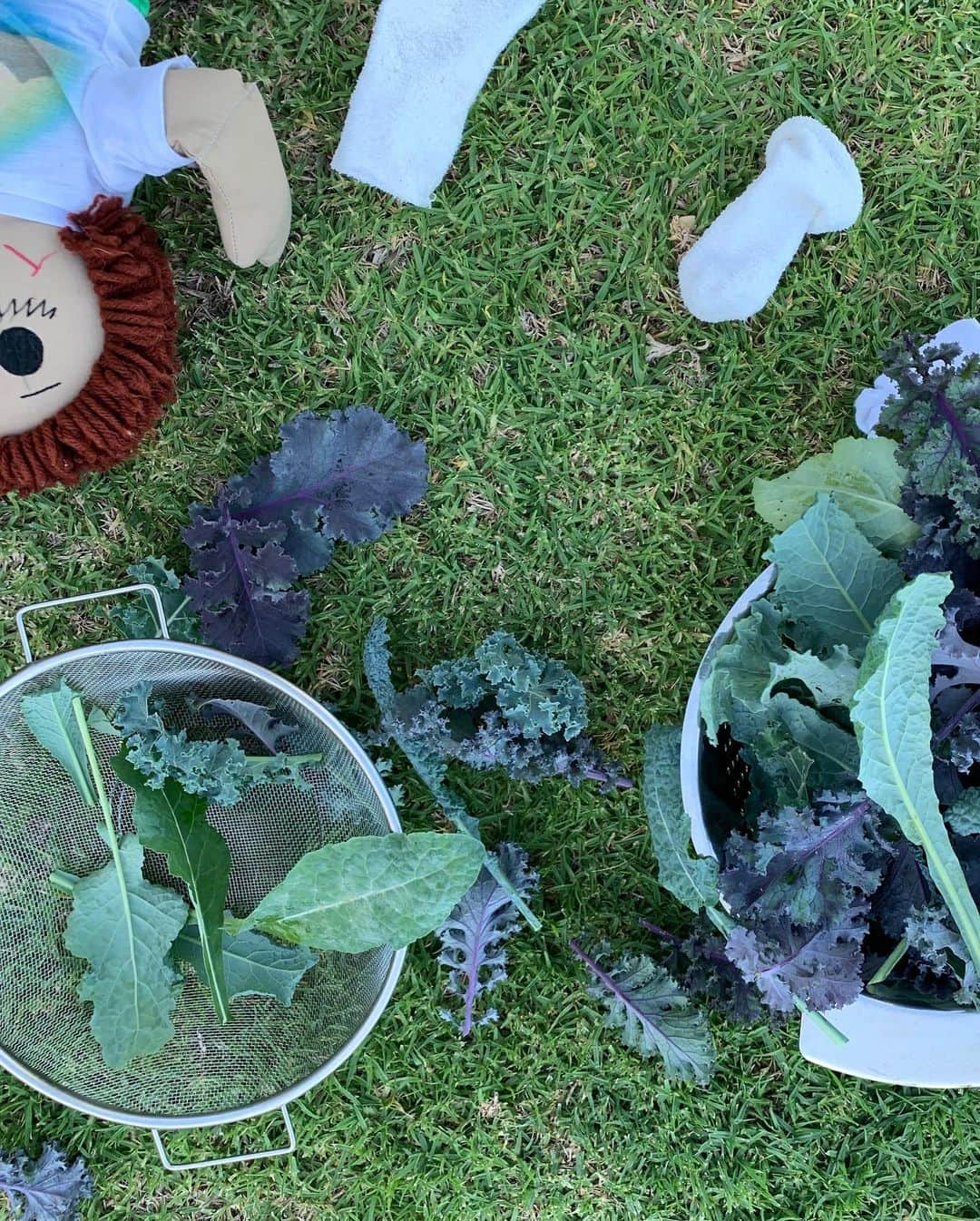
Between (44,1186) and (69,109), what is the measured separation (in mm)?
1364

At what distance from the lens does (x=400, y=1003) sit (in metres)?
1.43

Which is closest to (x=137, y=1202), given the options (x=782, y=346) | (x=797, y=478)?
(x=797, y=478)

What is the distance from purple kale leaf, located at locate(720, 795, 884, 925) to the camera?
95cm

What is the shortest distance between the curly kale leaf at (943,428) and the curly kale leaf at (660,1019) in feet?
2.23

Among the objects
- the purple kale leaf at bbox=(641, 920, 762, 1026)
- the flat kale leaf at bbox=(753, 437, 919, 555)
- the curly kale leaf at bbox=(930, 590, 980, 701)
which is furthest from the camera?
the purple kale leaf at bbox=(641, 920, 762, 1026)

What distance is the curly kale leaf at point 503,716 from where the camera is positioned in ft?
4.18

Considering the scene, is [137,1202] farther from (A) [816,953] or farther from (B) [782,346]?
(B) [782,346]

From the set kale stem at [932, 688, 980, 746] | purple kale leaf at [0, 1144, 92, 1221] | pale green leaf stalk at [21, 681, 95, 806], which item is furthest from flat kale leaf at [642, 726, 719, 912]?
purple kale leaf at [0, 1144, 92, 1221]

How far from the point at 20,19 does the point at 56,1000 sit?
1154mm

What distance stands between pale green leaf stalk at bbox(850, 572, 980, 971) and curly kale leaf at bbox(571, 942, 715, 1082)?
539 mm

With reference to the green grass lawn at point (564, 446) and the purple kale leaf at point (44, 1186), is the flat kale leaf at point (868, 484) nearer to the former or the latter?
the green grass lawn at point (564, 446)

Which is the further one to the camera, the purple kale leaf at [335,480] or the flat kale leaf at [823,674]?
the purple kale leaf at [335,480]

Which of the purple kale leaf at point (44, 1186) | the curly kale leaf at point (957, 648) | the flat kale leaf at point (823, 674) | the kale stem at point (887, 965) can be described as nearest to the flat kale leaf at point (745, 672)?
the flat kale leaf at point (823, 674)

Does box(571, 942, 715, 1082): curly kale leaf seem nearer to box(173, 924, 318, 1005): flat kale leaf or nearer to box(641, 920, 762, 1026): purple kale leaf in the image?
box(641, 920, 762, 1026): purple kale leaf
